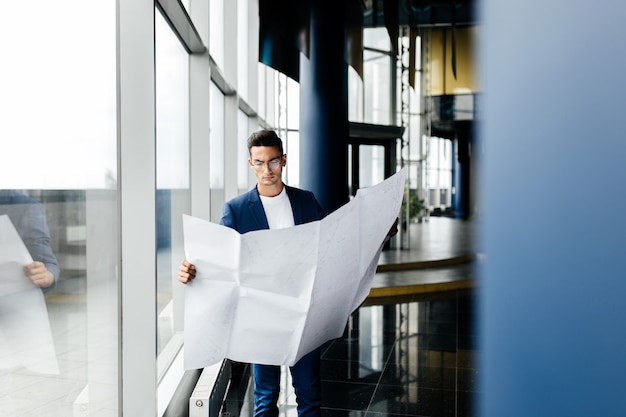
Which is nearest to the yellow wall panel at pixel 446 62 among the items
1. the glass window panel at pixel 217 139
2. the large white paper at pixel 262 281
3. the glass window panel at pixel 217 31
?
the glass window panel at pixel 217 139

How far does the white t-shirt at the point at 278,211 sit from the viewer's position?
243cm

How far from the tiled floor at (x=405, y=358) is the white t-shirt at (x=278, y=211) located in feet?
3.30

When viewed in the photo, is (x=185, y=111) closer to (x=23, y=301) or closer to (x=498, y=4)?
(x=23, y=301)

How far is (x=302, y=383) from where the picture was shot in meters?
2.48

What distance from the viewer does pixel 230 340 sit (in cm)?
163

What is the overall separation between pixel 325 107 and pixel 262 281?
19.6ft

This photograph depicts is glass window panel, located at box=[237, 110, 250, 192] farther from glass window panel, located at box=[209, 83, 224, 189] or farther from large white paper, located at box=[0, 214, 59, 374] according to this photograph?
large white paper, located at box=[0, 214, 59, 374]

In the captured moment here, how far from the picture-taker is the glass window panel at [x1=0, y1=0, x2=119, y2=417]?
1.45 metres

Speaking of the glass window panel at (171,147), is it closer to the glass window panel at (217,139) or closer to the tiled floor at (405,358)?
the glass window panel at (217,139)

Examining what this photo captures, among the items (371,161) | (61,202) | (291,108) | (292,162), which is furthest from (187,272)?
(371,161)

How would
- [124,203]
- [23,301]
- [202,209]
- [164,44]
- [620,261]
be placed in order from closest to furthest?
[620,261] → [23,301] → [124,203] → [164,44] → [202,209]

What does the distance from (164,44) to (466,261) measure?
26.9ft

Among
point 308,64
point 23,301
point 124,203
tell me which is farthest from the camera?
point 308,64

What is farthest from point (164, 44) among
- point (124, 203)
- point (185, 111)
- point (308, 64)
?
point (308, 64)
